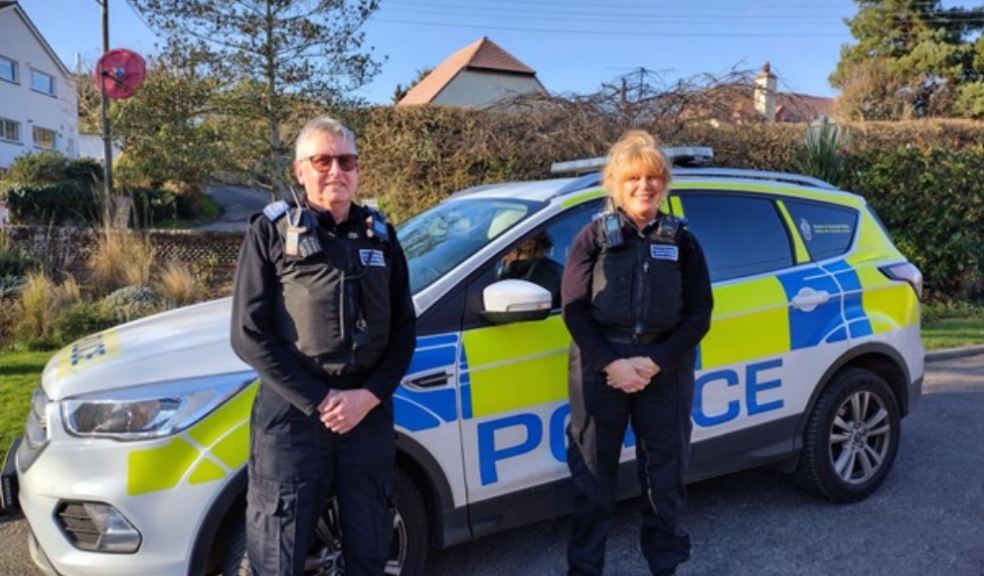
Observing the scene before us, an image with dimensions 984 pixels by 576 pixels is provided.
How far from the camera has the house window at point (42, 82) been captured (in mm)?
39213

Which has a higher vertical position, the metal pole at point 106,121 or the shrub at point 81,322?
the metal pole at point 106,121

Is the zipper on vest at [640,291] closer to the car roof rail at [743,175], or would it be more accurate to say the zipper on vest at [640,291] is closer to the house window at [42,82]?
the car roof rail at [743,175]

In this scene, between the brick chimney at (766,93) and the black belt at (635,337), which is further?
the brick chimney at (766,93)

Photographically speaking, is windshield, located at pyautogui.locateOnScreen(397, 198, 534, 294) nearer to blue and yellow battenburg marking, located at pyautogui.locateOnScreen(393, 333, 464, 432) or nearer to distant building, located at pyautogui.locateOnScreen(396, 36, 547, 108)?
blue and yellow battenburg marking, located at pyautogui.locateOnScreen(393, 333, 464, 432)

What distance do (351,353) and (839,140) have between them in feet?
29.7

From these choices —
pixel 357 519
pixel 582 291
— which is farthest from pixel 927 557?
pixel 357 519

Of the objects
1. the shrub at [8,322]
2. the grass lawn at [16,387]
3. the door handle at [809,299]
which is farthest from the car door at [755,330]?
the shrub at [8,322]

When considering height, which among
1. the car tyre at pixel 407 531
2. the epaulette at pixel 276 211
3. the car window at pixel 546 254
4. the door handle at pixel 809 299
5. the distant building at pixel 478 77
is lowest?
the car tyre at pixel 407 531

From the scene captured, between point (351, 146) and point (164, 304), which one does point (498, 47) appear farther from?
point (351, 146)

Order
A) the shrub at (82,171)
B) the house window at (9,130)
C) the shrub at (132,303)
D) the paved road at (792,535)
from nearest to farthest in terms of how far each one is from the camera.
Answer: the paved road at (792,535)
the shrub at (132,303)
the shrub at (82,171)
the house window at (9,130)

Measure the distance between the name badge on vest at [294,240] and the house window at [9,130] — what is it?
40.7m

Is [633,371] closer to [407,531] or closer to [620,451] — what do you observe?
[620,451]

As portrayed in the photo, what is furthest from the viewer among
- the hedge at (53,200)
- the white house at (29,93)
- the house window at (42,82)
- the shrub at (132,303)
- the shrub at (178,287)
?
the house window at (42,82)

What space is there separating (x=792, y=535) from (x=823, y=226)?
1.63 metres
